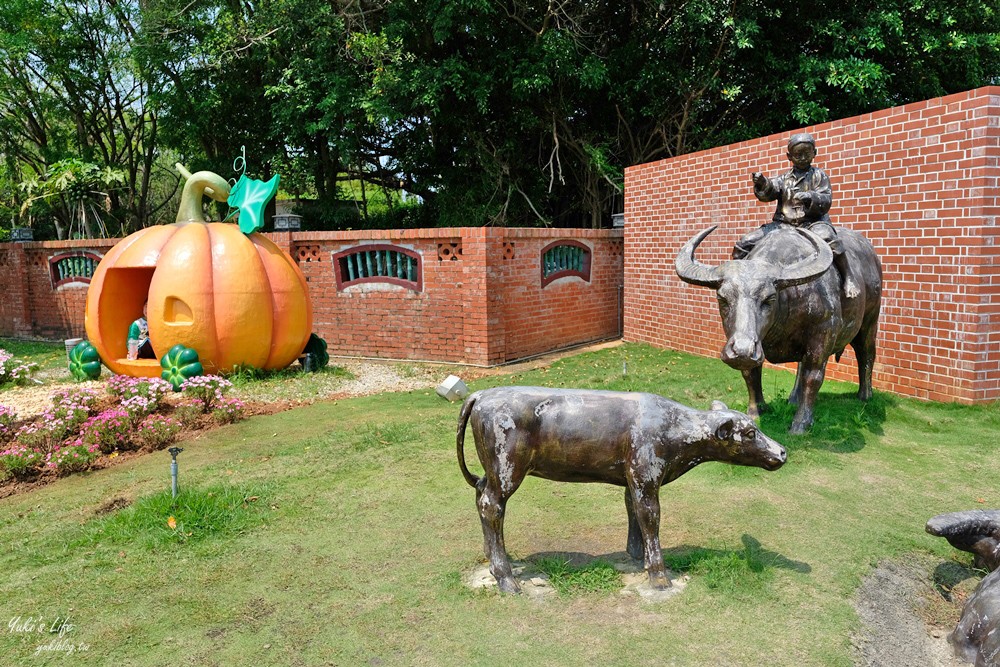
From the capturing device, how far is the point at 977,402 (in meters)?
7.16

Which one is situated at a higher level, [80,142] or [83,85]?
[83,85]

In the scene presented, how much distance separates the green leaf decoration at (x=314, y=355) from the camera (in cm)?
1039

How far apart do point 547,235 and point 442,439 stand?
573 centimetres

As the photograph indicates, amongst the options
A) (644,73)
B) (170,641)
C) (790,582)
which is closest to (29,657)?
(170,641)

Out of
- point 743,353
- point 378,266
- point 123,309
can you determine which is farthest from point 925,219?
point 123,309

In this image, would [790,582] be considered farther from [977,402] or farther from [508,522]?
[977,402]

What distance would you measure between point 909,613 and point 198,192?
32.0 ft

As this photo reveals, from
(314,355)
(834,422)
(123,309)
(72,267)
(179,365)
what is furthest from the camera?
(72,267)

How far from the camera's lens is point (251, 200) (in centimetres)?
1005

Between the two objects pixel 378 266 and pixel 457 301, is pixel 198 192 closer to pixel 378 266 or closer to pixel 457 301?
pixel 378 266

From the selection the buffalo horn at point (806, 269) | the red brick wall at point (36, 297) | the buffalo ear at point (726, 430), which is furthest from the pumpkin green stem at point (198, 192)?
the buffalo ear at point (726, 430)

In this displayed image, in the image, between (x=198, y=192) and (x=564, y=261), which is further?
(x=564, y=261)

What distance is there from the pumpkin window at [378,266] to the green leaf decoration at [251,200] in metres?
2.01

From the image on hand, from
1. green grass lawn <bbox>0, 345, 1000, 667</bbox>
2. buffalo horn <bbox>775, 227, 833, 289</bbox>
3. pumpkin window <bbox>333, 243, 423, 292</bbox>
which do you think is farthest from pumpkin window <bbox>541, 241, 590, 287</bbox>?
buffalo horn <bbox>775, 227, 833, 289</bbox>
